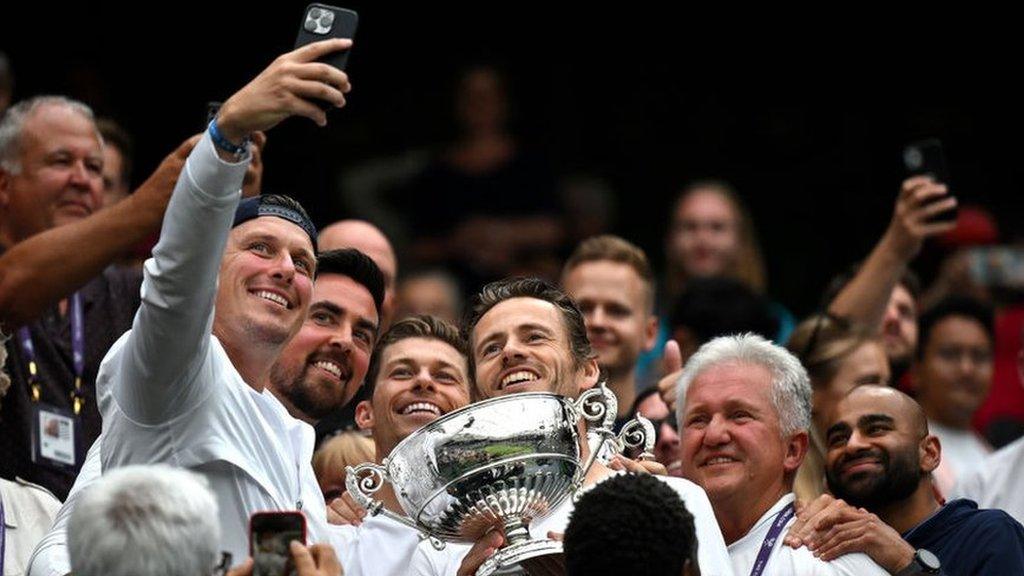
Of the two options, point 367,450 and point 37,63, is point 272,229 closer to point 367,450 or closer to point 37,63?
point 367,450

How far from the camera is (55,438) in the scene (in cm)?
766

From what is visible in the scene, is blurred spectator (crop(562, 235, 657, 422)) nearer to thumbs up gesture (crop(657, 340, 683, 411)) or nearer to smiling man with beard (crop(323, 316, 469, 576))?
thumbs up gesture (crop(657, 340, 683, 411))

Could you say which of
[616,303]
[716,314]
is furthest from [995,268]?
[616,303]

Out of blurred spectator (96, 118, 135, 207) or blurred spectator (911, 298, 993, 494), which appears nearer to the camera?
blurred spectator (96, 118, 135, 207)

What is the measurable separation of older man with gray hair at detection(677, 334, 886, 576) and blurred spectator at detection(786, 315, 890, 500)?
1127 mm

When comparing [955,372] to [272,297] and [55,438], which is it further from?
[272,297]

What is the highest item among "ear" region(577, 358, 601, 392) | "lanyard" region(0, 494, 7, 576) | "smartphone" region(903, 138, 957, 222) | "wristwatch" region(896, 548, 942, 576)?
"smartphone" region(903, 138, 957, 222)

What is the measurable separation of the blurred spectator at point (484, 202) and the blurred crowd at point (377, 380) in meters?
0.77

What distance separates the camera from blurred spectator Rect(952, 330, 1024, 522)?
8.27m

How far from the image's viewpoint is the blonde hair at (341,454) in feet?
25.2

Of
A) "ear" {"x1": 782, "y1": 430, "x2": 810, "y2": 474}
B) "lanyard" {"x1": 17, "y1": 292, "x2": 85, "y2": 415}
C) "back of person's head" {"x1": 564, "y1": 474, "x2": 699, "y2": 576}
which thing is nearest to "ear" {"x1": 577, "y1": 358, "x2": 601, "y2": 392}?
"ear" {"x1": 782, "y1": 430, "x2": 810, "y2": 474}

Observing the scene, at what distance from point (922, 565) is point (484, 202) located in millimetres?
5256

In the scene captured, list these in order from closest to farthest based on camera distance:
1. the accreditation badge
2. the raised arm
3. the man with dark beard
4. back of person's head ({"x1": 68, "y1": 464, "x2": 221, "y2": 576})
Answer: back of person's head ({"x1": 68, "y1": 464, "x2": 221, "y2": 576}), the raised arm, the man with dark beard, the accreditation badge

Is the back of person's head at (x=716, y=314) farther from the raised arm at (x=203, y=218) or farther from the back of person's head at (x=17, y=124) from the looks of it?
the raised arm at (x=203, y=218)
